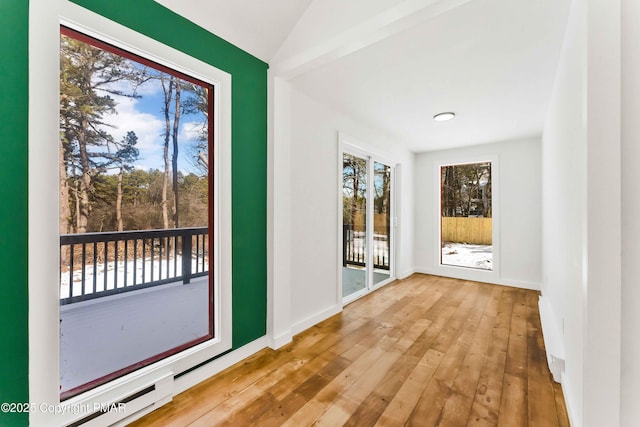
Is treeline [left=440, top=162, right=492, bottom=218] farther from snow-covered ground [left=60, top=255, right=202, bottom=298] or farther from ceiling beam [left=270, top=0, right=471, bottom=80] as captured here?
snow-covered ground [left=60, top=255, right=202, bottom=298]

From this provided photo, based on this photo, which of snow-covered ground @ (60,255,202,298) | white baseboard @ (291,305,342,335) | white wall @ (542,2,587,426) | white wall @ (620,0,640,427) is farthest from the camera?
white baseboard @ (291,305,342,335)

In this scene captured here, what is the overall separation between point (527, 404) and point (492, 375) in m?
0.31

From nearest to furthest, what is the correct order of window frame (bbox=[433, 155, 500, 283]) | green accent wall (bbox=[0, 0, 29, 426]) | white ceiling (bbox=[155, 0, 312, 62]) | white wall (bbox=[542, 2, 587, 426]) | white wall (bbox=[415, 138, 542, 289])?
green accent wall (bbox=[0, 0, 29, 426]) < white wall (bbox=[542, 2, 587, 426]) < white ceiling (bbox=[155, 0, 312, 62]) < white wall (bbox=[415, 138, 542, 289]) < window frame (bbox=[433, 155, 500, 283])

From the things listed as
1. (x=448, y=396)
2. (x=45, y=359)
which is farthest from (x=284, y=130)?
(x=448, y=396)

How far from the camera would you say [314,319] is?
9.57 feet

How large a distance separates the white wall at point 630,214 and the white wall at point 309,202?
2.09 metres

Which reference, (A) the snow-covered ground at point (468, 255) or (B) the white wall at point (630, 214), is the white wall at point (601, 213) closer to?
(B) the white wall at point (630, 214)

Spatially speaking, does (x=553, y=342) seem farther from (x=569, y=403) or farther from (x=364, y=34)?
(x=364, y=34)

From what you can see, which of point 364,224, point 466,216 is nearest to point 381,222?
point 364,224

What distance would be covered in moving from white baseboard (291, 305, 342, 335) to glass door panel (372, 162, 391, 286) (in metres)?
1.24

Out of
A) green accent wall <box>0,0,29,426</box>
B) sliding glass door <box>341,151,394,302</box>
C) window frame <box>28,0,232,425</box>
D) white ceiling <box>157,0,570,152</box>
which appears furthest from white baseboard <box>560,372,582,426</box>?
green accent wall <box>0,0,29,426</box>

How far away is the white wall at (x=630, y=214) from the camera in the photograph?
1.02 meters

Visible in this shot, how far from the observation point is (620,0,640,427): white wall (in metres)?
1.02

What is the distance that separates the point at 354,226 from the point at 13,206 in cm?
331
